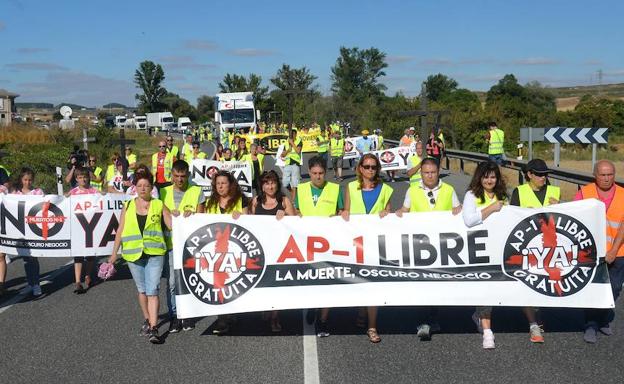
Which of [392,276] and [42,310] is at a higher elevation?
[392,276]

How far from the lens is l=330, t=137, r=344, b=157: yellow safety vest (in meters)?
24.8

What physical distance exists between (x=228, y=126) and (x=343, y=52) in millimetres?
54934

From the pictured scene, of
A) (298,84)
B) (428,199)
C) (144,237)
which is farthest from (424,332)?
(298,84)

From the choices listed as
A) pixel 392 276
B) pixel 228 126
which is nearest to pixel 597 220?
pixel 392 276

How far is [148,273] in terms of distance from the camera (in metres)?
6.82

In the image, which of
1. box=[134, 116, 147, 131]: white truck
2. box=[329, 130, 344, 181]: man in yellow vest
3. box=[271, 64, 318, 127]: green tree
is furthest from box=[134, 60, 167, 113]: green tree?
box=[329, 130, 344, 181]: man in yellow vest

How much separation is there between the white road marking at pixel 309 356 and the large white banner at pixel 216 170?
8.45 m

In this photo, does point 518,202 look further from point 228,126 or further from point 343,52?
point 343,52

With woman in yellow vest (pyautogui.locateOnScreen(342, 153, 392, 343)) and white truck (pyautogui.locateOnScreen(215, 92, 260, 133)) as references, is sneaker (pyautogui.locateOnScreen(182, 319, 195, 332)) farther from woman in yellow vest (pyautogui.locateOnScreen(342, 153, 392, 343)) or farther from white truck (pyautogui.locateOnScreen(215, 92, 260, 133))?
white truck (pyautogui.locateOnScreen(215, 92, 260, 133))

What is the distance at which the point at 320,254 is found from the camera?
6.64 metres

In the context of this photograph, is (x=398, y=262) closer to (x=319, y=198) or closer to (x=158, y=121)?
(x=319, y=198)

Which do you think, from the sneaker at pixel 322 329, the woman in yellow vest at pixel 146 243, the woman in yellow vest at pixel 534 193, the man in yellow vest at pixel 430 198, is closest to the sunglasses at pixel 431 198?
the man in yellow vest at pixel 430 198

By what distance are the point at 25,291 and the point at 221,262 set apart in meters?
3.94

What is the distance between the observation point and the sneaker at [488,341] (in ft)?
20.4
